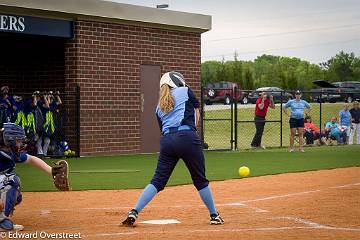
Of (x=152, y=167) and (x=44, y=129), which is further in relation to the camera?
(x=44, y=129)

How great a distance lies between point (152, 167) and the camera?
20094 mm

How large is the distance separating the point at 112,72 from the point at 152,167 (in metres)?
6.49

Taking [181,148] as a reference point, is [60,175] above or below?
below

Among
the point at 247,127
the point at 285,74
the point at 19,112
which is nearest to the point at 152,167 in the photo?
the point at 19,112

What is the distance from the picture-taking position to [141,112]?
26969mm

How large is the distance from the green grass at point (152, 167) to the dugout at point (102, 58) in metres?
1.62

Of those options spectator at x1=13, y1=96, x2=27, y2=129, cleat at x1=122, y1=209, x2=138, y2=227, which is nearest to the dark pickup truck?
spectator at x1=13, y1=96, x2=27, y2=129

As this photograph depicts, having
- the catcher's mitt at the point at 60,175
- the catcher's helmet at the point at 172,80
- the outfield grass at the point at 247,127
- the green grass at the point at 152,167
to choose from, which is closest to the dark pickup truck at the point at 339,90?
the outfield grass at the point at 247,127

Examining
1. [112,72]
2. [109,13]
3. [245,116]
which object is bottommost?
[245,116]

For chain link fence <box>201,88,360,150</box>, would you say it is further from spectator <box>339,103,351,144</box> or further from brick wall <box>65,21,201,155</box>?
brick wall <box>65,21,201,155</box>

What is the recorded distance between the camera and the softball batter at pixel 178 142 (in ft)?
32.1

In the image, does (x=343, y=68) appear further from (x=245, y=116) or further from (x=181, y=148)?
(x=181, y=148)

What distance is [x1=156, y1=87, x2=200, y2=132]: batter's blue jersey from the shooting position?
9875mm

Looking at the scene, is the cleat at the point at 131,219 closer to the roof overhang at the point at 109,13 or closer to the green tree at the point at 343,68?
the roof overhang at the point at 109,13
